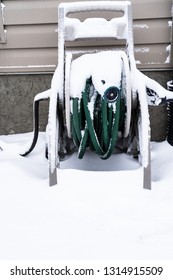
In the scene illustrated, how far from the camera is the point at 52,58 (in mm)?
3344

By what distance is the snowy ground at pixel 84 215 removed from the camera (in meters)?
1.89

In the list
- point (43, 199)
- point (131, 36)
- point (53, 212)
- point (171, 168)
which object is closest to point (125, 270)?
point (53, 212)

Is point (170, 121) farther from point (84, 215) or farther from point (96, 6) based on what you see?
point (84, 215)

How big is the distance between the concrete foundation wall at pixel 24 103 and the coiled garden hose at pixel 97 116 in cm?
90

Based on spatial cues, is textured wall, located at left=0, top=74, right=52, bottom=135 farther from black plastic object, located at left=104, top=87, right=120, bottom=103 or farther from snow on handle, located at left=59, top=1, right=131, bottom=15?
black plastic object, located at left=104, top=87, right=120, bottom=103

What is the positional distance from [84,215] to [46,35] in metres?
1.74

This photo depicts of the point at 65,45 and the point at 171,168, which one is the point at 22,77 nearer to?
the point at 65,45

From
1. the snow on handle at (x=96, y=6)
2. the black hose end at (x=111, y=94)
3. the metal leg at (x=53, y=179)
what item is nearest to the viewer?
the metal leg at (x=53, y=179)

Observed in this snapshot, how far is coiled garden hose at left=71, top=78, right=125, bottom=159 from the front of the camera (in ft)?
8.33

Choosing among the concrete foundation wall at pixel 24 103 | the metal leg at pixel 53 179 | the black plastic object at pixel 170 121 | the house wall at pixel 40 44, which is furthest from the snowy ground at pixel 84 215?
the house wall at pixel 40 44

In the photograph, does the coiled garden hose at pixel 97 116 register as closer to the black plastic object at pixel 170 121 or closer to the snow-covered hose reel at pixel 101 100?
the snow-covered hose reel at pixel 101 100

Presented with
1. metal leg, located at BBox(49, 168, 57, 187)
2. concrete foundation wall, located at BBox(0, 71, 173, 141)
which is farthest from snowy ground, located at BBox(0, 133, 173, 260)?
concrete foundation wall, located at BBox(0, 71, 173, 141)

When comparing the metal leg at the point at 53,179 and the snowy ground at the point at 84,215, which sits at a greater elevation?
the metal leg at the point at 53,179

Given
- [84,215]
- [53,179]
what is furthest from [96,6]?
[84,215]
